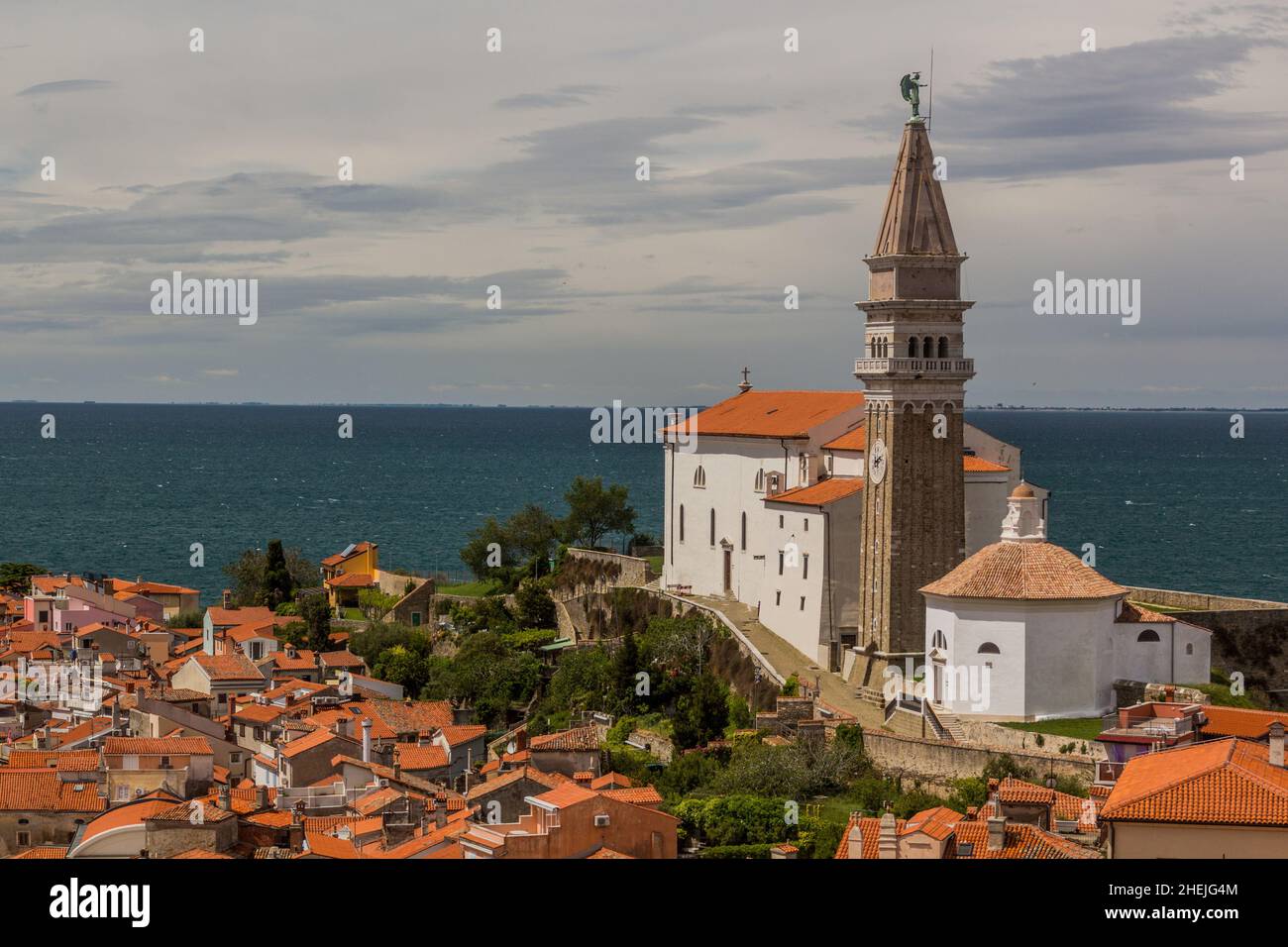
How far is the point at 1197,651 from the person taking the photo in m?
38.0

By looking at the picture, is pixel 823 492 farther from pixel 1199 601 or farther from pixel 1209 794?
pixel 1209 794

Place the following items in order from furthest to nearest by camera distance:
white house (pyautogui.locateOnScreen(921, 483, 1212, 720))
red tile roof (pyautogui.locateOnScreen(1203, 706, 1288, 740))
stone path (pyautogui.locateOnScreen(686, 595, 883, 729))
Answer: stone path (pyautogui.locateOnScreen(686, 595, 883, 729))
white house (pyautogui.locateOnScreen(921, 483, 1212, 720))
red tile roof (pyautogui.locateOnScreen(1203, 706, 1288, 740))

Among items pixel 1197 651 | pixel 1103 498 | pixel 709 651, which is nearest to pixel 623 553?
pixel 709 651

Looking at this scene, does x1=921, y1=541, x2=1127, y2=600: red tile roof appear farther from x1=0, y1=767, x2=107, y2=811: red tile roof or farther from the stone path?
x1=0, y1=767, x2=107, y2=811: red tile roof

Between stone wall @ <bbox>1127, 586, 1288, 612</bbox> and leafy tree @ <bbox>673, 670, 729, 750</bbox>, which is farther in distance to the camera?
stone wall @ <bbox>1127, 586, 1288, 612</bbox>

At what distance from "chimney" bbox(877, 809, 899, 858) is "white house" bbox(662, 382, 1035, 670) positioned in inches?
814

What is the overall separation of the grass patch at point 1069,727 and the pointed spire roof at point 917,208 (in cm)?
1234

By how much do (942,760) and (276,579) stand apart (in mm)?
40626

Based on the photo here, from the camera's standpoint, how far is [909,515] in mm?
41844

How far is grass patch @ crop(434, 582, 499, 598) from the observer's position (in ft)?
212

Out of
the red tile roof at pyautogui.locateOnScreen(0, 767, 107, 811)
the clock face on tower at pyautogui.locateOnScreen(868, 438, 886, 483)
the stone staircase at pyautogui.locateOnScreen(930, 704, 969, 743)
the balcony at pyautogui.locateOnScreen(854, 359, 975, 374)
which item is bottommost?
the red tile roof at pyautogui.locateOnScreen(0, 767, 107, 811)

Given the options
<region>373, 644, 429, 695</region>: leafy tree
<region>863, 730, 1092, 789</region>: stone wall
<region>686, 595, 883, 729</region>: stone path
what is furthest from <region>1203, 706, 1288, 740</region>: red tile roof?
<region>373, 644, 429, 695</region>: leafy tree
